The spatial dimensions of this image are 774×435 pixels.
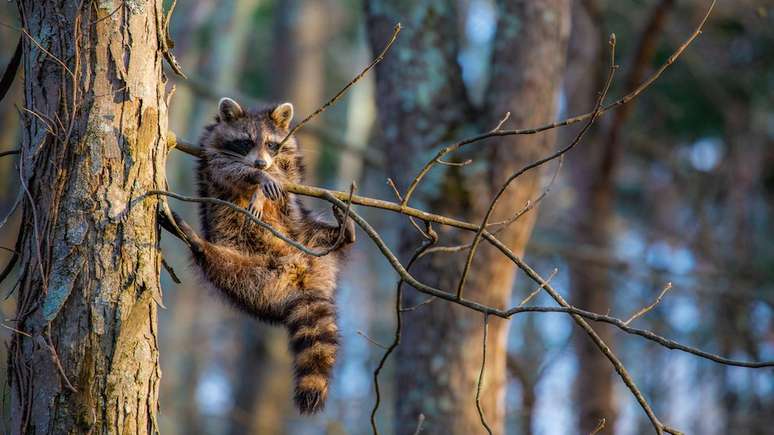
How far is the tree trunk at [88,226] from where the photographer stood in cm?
272

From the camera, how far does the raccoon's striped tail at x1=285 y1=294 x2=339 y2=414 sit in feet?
11.2

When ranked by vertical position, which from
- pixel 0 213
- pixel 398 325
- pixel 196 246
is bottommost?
pixel 398 325

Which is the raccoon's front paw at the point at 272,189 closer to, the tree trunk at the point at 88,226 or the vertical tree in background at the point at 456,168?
the tree trunk at the point at 88,226

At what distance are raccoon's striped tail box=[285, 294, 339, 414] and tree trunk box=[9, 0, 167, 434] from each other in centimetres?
72

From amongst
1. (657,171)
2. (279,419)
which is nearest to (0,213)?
(279,419)

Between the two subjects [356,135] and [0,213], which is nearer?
[0,213]

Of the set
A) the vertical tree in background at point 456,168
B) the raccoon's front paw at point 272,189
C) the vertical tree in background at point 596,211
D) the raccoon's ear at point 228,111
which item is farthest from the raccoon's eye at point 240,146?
the vertical tree in background at point 596,211

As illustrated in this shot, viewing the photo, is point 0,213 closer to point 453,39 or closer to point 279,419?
point 279,419

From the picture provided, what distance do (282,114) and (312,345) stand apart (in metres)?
1.74

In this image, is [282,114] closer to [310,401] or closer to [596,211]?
[310,401]

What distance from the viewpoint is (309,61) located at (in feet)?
49.2

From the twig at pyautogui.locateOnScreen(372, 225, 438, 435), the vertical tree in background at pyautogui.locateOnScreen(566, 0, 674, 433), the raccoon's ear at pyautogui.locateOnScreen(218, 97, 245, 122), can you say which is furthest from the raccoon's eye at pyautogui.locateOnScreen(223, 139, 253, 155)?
the vertical tree in background at pyautogui.locateOnScreen(566, 0, 674, 433)

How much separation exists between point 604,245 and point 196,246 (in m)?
5.96

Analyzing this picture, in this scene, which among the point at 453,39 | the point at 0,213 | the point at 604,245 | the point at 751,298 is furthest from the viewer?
the point at 0,213
